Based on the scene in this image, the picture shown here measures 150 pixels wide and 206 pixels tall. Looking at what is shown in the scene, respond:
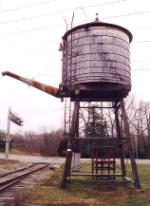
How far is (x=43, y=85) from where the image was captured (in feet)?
40.4

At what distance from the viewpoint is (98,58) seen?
10.9m

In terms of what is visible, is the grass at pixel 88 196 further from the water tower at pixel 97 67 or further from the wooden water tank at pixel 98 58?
the wooden water tank at pixel 98 58

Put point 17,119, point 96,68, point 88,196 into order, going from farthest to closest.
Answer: point 17,119 → point 96,68 → point 88,196

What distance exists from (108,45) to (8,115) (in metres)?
18.4

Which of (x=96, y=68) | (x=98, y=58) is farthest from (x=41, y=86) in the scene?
(x=98, y=58)

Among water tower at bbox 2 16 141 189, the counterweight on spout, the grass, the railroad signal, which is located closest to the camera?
the grass

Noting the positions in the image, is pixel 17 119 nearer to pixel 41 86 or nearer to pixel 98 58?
pixel 41 86

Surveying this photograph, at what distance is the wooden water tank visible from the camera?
35.7ft

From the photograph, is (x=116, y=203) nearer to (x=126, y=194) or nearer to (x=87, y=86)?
(x=126, y=194)

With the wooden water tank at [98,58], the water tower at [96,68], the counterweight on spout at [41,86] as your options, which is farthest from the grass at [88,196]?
the counterweight on spout at [41,86]

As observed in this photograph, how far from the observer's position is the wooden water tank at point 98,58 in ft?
35.7

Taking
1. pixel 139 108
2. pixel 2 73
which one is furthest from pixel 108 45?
pixel 139 108

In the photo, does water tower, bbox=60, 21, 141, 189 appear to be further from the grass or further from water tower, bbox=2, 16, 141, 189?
the grass

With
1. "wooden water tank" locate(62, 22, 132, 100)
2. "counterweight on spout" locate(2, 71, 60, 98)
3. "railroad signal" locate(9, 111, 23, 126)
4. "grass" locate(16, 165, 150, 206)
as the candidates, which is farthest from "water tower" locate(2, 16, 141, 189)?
"railroad signal" locate(9, 111, 23, 126)
